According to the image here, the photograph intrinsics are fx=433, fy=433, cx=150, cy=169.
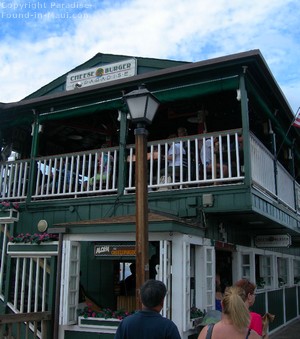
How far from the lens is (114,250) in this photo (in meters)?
7.25

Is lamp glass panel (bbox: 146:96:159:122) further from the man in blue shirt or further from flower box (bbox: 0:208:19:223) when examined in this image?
flower box (bbox: 0:208:19:223)

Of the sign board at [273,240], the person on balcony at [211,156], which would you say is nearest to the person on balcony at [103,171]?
the person on balcony at [211,156]

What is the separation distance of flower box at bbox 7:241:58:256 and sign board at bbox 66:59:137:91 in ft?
14.3

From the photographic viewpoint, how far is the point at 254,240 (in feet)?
36.5

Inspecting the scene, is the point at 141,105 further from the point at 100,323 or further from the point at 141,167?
the point at 100,323

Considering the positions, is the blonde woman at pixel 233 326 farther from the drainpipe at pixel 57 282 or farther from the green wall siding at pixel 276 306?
the green wall siding at pixel 276 306

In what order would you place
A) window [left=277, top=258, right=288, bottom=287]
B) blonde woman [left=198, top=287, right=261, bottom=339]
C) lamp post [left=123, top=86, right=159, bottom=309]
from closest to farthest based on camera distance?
1. blonde woman [left=198, top=287, right=261, bottom=339]
2. lamp post [left=123, top=86, right=159, bottom=309]
3. window [left=277, top=258, right=288, bottom=287]

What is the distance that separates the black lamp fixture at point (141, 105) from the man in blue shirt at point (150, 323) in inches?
102

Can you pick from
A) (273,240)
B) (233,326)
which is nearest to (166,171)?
(273,240)

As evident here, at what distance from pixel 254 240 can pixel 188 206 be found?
3.74 metres

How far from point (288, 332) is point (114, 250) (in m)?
6.99

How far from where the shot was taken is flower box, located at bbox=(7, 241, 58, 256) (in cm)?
774

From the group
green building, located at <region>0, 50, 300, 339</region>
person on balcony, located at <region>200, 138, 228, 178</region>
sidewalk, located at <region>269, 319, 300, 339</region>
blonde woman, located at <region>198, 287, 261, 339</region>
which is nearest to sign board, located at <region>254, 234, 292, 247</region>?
green building, located at <region>0, 50, 300, 339</region>

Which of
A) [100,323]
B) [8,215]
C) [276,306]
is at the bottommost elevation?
[276,306]
